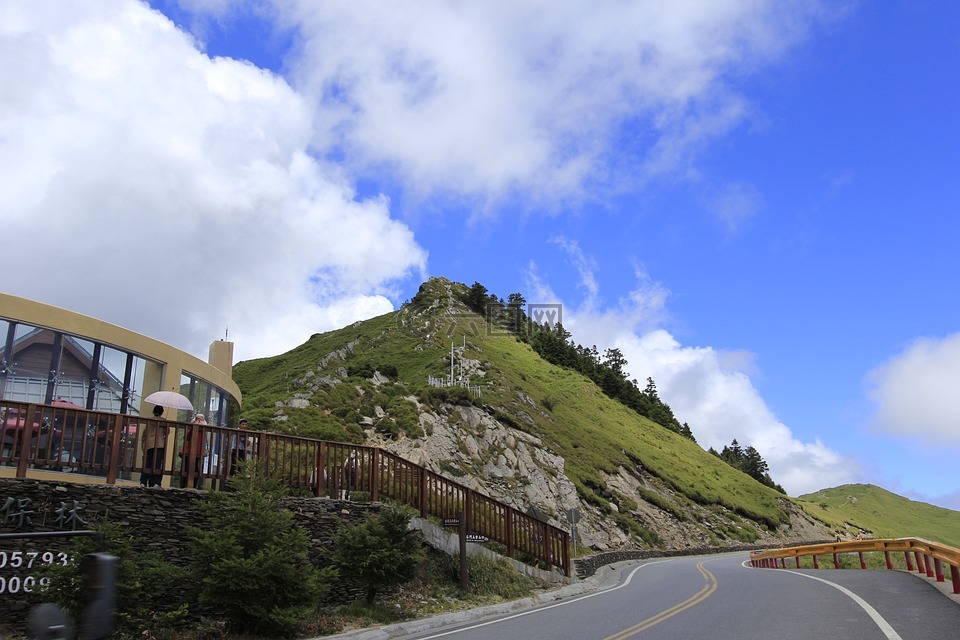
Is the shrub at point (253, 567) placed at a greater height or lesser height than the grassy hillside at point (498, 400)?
lesser

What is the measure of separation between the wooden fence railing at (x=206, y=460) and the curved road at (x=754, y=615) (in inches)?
143

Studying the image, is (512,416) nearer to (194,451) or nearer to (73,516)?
(194,451)

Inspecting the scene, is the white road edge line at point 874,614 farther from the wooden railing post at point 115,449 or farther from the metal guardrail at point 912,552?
A: the wooden railing post at point 115,449

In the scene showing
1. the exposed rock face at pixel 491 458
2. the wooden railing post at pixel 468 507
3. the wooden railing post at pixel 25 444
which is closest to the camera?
the wooden railing post at pixel 25 444

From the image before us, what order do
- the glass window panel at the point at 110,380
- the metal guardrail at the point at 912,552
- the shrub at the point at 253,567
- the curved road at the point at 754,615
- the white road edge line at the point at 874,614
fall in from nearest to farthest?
the white road edge line at the point at 874,614, the curved road at the point at 754,615, the shrub at the point at 253,567, the metal guardrail at the point at 912,552, the glass window panel at the point at 110,380

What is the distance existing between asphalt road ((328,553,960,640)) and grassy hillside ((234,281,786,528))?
26126mm

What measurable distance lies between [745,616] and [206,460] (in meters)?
10.4

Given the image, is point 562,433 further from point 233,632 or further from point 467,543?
point 233,632

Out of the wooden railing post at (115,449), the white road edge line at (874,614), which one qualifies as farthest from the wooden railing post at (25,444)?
the white road edge line at (874,614)

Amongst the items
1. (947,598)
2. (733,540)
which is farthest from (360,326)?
(947,598)

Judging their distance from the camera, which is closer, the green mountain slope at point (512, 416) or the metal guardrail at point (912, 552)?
the metal guardrail at point (912, 552)

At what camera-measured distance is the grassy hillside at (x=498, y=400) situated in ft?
159

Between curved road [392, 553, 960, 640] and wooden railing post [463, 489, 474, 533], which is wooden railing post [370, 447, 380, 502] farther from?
curved road [392, 553, 960, 640]

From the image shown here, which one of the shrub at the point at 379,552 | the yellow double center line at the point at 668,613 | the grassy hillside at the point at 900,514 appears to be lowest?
the grassy hillside at the point at 900,514
